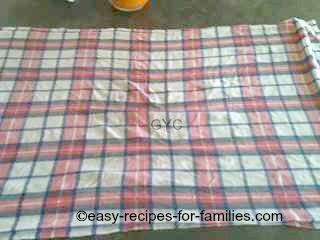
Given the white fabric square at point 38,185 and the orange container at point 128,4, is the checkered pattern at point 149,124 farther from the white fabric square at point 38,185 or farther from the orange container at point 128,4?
the orange container at point 128,4

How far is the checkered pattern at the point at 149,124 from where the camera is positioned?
67 centimetres

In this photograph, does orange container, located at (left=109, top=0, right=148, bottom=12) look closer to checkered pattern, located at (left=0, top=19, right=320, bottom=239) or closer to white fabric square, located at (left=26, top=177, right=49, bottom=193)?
checkered pattern, located at (left=0, top=19, right=320, bottom=239)

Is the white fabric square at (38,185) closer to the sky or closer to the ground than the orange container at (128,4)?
closer to the ground

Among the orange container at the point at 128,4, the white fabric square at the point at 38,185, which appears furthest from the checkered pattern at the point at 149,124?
the orange container at the point at 128,4

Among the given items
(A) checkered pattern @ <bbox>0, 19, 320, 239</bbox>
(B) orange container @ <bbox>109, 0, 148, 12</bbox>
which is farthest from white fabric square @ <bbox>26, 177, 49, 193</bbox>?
(B) orange container @ <bbox>109, 0, 148, 12</bbox>

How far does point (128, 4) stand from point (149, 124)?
52 centimetres

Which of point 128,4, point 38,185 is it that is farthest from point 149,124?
point 128,4

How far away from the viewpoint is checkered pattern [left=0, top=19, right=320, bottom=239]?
671mm

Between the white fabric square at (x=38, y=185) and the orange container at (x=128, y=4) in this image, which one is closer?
the white fabric square at (x=38, y=185)

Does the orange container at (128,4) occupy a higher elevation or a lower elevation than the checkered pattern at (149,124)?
higher

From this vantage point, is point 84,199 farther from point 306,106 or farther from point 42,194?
point 306,106

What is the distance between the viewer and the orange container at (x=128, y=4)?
1127 millimetres

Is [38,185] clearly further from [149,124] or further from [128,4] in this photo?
[128,4]

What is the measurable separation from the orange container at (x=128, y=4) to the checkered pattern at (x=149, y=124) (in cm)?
14
